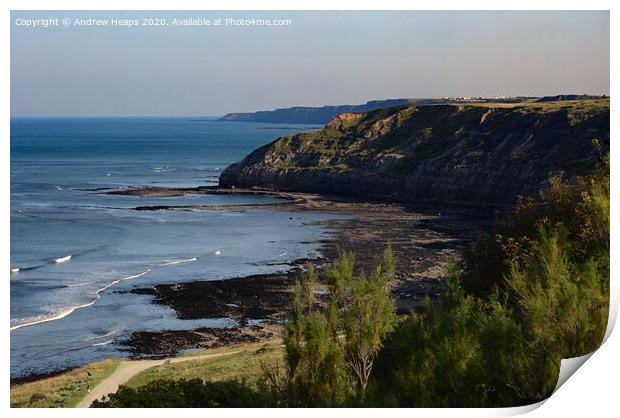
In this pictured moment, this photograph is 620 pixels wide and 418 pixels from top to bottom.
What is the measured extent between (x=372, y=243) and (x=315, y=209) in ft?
73.0

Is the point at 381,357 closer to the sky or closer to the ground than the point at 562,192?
closer to the ground

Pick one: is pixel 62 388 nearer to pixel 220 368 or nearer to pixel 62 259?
pixel 220 368

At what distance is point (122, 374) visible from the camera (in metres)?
30.3

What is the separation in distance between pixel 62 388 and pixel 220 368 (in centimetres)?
498

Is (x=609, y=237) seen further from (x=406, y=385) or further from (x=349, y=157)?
(x=349, y=157)

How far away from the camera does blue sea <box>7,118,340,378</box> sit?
36.8 m

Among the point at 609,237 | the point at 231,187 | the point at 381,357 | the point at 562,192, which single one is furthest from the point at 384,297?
the point at 231,187

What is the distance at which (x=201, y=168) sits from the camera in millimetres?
129750

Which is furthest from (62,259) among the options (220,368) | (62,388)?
(220,368)

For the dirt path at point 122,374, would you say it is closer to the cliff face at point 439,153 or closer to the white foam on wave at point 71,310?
the white foam on wave at point 71,310

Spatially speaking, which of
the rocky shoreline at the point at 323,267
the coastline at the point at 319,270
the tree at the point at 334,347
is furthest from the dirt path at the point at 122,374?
the tree at the point at 334,347

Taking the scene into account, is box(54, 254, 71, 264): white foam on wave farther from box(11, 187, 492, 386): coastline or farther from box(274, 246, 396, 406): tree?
box(274, 246, 396, 406): tree

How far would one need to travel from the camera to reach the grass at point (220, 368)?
2855 centimetres
